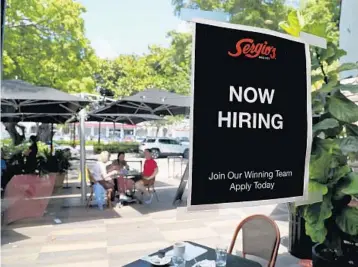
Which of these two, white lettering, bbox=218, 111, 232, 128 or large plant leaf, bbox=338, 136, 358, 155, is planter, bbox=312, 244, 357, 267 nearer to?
large plant leaf, bbox=338, 136, 358, 155

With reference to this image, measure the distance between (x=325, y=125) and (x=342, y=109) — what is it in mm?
204

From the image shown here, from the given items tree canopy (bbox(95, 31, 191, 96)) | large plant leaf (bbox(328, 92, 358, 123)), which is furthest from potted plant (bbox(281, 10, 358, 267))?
tree canopy (bbox(95, 31, 191, 96))

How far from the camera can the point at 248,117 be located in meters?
1.22

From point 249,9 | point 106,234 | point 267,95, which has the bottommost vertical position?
point 106,234

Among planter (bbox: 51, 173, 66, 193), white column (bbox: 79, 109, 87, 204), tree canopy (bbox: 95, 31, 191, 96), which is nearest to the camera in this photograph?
tree canopy (bbox: 95, 31, 191, 96)

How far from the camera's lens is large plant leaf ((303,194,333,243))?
1853mm

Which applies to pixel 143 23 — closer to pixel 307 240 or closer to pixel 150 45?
pixel 150 45

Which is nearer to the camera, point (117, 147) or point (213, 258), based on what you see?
point (213, 258)

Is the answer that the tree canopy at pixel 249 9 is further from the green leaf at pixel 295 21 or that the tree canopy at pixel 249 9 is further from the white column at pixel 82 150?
the white column at pixel 82 150

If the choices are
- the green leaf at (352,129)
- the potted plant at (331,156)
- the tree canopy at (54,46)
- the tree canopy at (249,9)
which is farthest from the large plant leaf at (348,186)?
the tree canopy at (54,46)

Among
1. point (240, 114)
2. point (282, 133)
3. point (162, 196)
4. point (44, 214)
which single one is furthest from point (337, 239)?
point (162, 196)

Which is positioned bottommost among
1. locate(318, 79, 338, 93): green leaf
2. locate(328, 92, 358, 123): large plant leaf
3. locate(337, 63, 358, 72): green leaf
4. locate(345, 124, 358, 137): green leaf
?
locate(345, 124, 358, 137): green leaf

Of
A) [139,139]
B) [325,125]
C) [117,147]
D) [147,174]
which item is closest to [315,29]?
[325,125]

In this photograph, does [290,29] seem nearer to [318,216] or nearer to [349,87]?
[349,87]
